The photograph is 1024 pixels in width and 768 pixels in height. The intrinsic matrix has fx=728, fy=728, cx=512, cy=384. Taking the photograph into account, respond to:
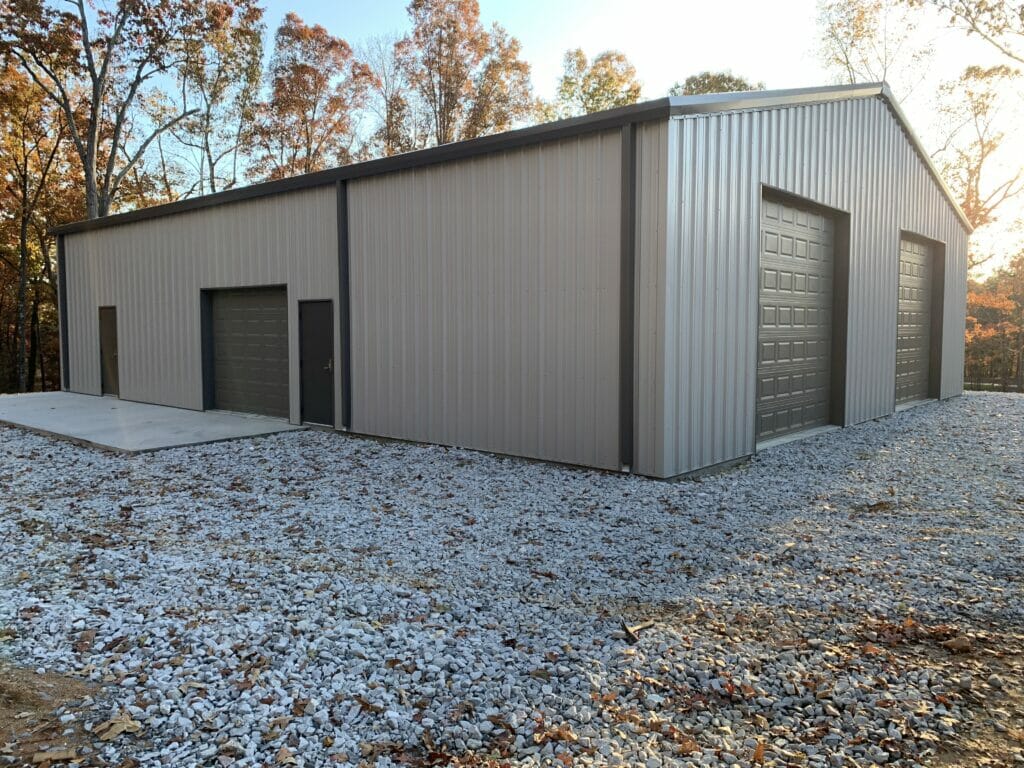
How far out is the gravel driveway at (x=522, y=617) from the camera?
260 cm

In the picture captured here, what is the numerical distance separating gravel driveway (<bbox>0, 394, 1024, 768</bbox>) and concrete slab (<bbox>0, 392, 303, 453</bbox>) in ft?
6.81

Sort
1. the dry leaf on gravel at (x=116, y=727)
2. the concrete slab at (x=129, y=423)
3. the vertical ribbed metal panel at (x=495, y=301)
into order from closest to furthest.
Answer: the dry leaf on gravel at (x=116, y=727) < the vertical ribbed metal panel at (x=495, y=301) < the concrete slab at (x=129, y=423)

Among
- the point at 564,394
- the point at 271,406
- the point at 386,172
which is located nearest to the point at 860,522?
the point at 564,394

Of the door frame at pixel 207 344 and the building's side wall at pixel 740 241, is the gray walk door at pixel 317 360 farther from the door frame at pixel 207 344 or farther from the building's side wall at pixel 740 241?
the building's side wall at pixel 740 241

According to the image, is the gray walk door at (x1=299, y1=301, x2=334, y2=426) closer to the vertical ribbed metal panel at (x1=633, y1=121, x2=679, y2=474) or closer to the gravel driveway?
the gravel driveway

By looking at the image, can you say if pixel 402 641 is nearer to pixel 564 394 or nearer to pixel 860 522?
pixel 860 522

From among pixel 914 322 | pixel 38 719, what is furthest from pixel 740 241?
pixel 914 322

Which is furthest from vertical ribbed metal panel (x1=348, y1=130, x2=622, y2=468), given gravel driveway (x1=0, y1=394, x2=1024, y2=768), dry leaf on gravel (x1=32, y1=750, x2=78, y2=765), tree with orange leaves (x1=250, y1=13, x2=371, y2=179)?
tree with orange leaves (x1=250, y1=13, x2=371, y2=179)

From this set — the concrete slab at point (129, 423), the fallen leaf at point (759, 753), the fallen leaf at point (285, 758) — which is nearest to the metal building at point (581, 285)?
the concrete slab at point (129, 423)

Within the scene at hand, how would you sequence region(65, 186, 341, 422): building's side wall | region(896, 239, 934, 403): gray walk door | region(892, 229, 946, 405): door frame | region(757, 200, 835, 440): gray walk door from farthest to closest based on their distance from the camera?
region(892, 229, 946, 405): door frame → region(896, 239, 934, 403): gray walk door → region(65, 186, 341, 422): building's side wall → region(757, 200, 835, 440): gray walk door

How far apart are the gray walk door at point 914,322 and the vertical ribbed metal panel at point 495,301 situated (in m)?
7.44

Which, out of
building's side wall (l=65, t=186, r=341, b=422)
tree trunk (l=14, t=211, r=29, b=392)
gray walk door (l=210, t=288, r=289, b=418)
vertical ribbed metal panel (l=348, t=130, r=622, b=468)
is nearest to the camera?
vertical ribbed metal panel (l=348, t=130, r=622, b=468)

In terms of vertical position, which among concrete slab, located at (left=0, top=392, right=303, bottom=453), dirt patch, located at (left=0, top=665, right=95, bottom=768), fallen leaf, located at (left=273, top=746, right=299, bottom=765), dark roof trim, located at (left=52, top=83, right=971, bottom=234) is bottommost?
fallen leaf, located at (left=273, top=746, right=299, bottom=765)

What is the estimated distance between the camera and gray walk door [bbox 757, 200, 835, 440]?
8.60 metres
